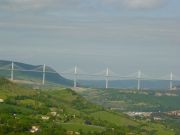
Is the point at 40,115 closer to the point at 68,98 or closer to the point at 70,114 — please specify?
the point at 70,114

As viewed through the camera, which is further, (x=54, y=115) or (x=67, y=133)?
(x=54, y=115)

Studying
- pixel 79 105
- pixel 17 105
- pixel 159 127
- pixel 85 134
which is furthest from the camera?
pixel 79 105

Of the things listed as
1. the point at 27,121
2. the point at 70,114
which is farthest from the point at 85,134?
the point at 70,114

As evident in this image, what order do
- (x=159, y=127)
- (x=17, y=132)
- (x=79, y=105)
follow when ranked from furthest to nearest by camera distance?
(x=79, y=105) → (x=159, y=127) → (x=17, y=132)

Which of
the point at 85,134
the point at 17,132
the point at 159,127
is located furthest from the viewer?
the point at 159,127

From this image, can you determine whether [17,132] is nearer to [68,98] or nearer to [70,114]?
[70,114]

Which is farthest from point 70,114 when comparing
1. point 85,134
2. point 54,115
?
Answer: point 85,134
